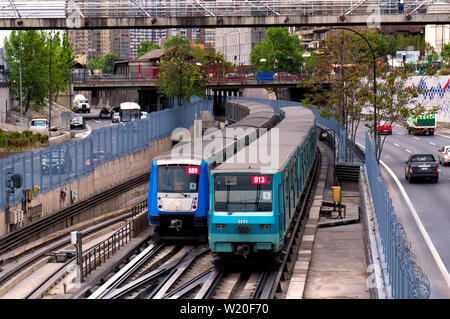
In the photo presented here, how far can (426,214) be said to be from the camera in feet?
108

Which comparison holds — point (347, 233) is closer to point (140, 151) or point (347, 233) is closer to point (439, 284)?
point (439, 284)

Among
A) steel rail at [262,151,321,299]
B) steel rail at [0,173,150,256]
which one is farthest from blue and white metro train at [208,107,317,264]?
steel rail at [0,173,150,256]

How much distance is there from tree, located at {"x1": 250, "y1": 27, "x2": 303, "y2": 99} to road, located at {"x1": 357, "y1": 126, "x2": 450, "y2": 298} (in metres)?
94.4

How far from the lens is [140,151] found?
4956 cm

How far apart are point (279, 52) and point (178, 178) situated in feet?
431

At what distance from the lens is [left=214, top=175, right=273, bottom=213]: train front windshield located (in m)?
20.1

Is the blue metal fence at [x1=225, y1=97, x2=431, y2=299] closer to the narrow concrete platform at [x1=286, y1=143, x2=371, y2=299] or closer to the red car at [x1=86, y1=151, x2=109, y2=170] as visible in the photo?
the narrow concrete platform at [x1=286, y1=143, x2=371, y2=299]

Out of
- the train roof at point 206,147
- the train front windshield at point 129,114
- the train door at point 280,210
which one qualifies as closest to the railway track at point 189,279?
the train door at point 280,210

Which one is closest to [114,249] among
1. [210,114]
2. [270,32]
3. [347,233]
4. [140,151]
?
[347,233]

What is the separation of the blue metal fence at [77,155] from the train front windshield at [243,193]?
1075 cm

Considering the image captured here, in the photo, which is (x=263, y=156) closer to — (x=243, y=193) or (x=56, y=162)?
(x=243, y=193)

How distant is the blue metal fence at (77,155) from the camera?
30.0 meters

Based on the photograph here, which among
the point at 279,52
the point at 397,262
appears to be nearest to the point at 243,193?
the point at 397,262
